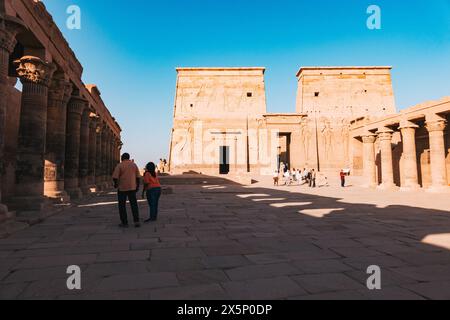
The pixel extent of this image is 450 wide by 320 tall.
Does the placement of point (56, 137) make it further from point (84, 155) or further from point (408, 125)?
point (408, 125)

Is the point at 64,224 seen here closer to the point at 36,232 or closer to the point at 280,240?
the point at 36,232

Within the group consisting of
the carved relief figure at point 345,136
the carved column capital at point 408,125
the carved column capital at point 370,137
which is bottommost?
the carved column capital at point 370,137

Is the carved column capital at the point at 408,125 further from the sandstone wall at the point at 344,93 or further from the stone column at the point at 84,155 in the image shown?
the sandstone wall at the point at 344,93

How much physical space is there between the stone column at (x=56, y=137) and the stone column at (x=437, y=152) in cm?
1786

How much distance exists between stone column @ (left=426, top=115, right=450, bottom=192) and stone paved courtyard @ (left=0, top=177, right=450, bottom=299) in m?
11.2

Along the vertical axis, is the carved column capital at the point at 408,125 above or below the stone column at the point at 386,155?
above

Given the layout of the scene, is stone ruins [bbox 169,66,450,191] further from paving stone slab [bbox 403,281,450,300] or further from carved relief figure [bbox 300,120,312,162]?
paving stone slab [bbox 403,281,450,300]

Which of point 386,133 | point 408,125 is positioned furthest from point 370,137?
point 408,125

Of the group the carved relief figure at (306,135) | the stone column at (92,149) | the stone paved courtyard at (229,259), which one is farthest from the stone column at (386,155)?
the stone column at (92,149)

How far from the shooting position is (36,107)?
7.70 meters

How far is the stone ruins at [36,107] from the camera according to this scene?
20.1 ft

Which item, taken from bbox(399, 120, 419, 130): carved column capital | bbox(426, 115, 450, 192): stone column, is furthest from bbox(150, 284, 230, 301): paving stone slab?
bbox(399, 120, 419, 130): carved column capital

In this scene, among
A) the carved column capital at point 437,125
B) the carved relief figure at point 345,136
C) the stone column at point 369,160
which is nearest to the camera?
the carved column capital at point 437,125

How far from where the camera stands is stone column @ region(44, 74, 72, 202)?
375 inches
